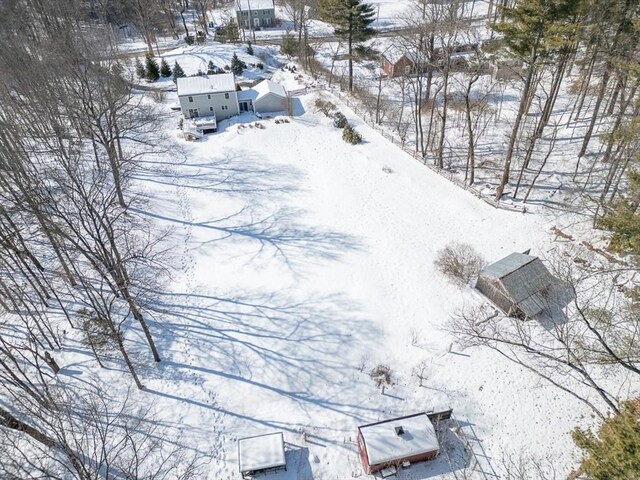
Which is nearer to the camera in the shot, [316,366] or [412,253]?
[316,366]

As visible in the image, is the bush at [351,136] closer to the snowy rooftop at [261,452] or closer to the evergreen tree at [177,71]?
the evergreen tree at [177,71]

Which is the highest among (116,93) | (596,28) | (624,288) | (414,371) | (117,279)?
(596,28)

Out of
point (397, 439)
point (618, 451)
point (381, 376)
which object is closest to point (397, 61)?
point (381, 376)

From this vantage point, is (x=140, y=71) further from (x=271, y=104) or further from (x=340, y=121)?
(x=340, y=121)

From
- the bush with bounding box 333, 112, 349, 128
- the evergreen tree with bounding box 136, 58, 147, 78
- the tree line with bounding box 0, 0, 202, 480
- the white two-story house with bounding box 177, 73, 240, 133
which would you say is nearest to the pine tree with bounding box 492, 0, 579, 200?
the bush with bounding box 333, 112, 349, 128

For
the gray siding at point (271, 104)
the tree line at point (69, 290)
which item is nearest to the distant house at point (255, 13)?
the gray siding at point (271, 104)

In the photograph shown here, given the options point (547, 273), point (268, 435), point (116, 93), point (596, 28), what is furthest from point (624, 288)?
point (116, 93)

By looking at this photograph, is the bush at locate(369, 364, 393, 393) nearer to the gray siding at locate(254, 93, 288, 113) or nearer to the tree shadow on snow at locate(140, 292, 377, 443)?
the tree shadow on snow at locate(140, 292, 377, 443)

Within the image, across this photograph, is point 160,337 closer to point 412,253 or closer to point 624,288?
point 412,253
